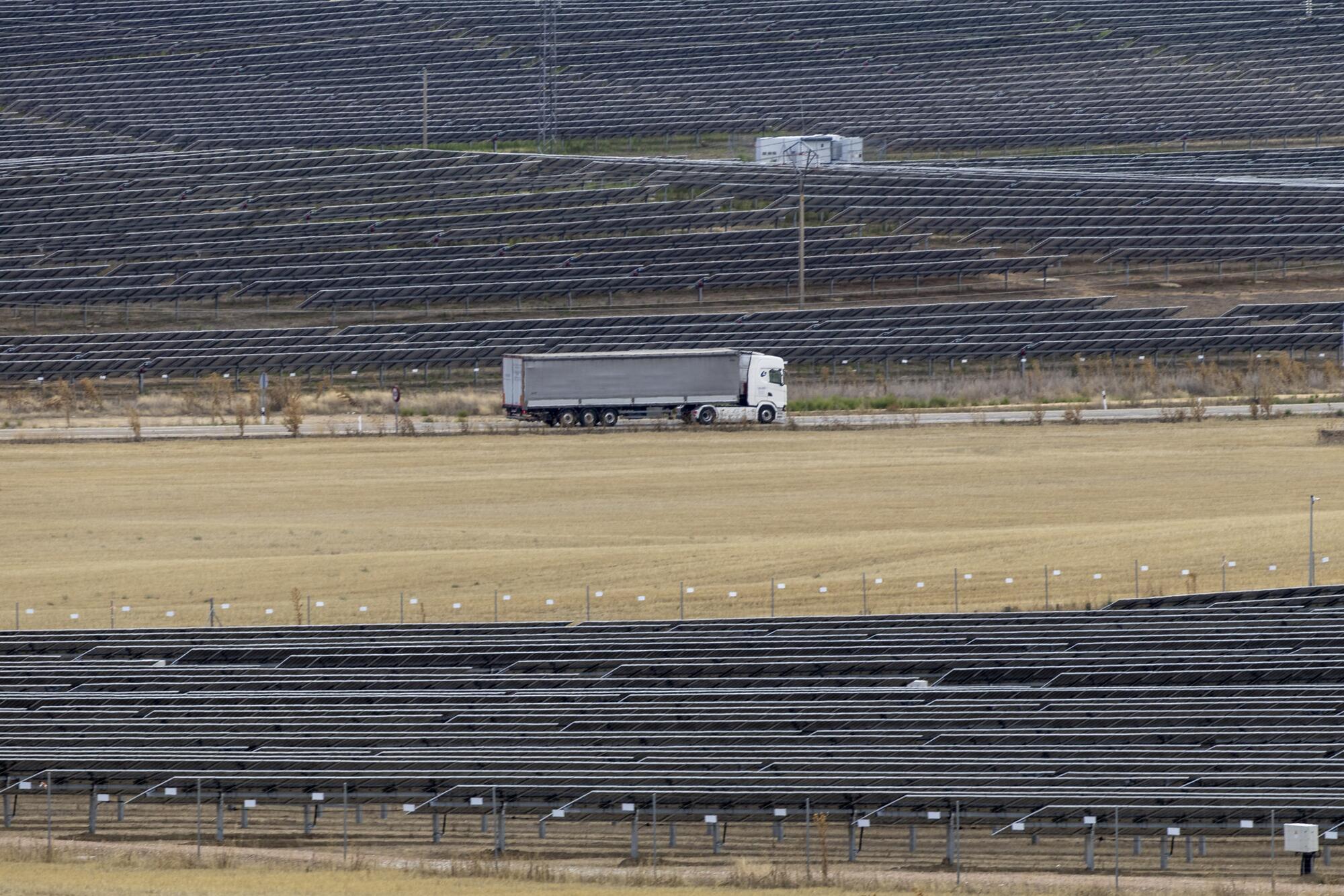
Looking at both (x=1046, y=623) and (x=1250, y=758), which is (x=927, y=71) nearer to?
(x=1046, y=623)

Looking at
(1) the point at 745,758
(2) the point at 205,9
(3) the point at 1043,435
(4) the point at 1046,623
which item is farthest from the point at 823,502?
(2) the point at 205,9

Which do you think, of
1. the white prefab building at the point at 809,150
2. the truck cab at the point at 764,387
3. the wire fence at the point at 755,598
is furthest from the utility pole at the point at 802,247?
the wire fence at the point at 755,598

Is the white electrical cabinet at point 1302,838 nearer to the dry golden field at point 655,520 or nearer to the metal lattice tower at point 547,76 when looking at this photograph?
the dry golden field at point 655,520

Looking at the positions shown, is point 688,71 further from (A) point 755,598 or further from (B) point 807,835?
(B) point 807,835

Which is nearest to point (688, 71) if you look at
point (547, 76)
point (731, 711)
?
point (547, 76)

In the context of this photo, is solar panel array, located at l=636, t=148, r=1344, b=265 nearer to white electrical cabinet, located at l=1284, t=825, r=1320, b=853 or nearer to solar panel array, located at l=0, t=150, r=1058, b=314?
solar panel array, located at l=0, t=150, r=1058, b=314

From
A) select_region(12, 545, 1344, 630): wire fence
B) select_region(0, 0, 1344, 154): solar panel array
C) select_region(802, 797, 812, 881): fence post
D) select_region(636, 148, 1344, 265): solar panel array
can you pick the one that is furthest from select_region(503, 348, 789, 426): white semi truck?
select_region(802, 797, 812, 881): fence post
